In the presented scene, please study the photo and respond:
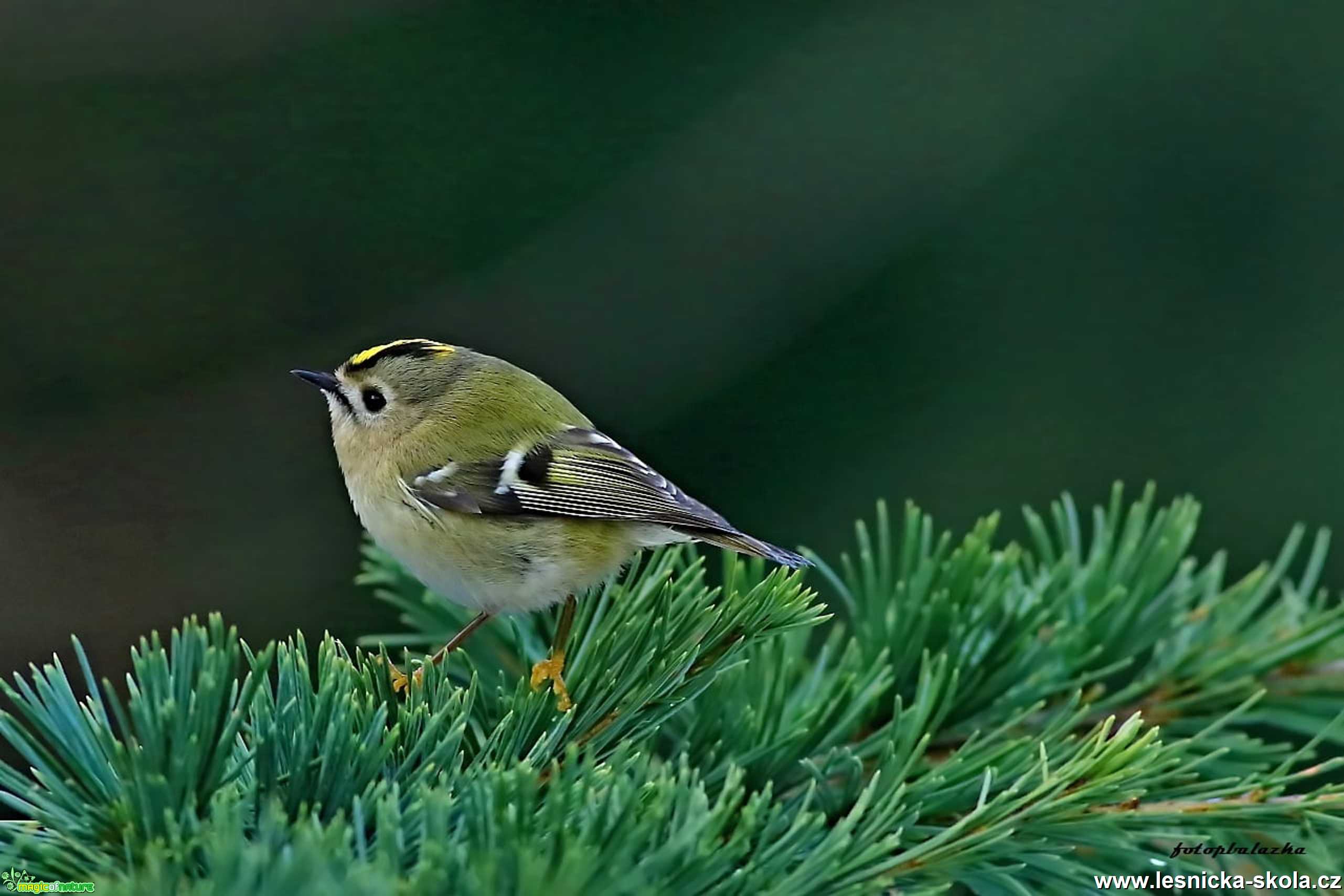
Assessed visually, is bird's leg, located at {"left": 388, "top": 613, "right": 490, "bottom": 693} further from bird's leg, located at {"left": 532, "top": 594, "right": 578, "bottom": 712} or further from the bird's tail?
the bird's tail

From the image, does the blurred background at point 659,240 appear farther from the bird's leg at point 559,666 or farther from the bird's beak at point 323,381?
the bird's leg at point 559,666

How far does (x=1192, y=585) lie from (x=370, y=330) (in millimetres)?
1174

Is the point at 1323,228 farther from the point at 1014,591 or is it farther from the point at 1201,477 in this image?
the point at 1014,591

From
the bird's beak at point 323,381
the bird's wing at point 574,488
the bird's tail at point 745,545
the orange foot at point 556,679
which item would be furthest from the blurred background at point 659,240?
the orange foot at point 556,679

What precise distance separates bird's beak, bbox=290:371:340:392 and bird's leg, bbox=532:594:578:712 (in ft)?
1.36

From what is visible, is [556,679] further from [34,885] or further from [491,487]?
[491,487]

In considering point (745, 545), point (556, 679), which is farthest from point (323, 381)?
point (556, 679)

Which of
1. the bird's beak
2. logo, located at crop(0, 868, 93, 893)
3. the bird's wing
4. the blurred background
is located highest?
the blurred background

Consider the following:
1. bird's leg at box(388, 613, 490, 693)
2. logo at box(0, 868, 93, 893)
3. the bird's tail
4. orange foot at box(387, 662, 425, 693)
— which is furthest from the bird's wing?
logo at box(0, 868, 93, 893)

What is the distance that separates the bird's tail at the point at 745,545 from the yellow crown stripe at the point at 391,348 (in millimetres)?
319

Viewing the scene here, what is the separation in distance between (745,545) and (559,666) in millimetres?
214

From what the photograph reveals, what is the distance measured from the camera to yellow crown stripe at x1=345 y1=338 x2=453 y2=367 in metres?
1.26

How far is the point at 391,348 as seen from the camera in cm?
128

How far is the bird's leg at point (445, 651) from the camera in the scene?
0.73 m
